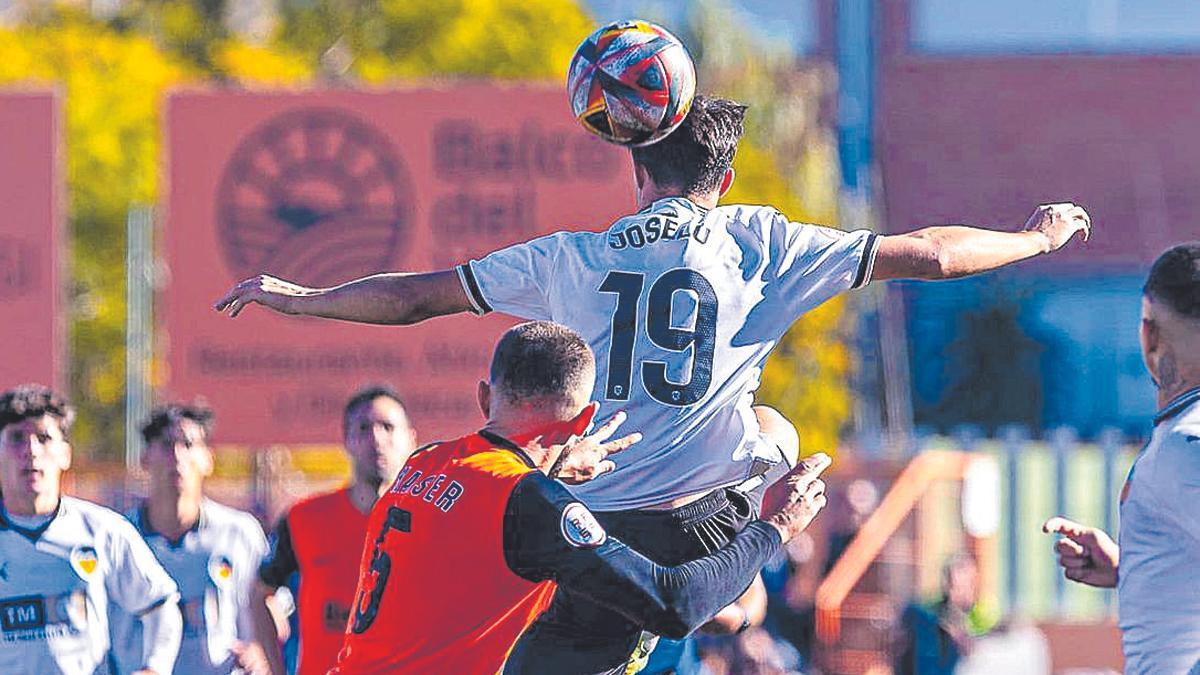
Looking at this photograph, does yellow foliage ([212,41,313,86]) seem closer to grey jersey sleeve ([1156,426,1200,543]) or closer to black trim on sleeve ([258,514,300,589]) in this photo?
black trim on sleeve ([258,514,300,589])

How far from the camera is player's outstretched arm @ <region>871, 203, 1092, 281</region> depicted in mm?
5738

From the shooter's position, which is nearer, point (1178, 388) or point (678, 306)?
point (1178, 388)

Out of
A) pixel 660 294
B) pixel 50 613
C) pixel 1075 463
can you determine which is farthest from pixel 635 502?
pixel 1075 463

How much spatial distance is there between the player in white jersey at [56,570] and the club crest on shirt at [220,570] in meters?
0.84

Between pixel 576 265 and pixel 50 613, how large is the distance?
3313 millimetres

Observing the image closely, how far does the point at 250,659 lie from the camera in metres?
8.21

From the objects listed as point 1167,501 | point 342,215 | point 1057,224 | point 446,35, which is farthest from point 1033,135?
point 1167,501

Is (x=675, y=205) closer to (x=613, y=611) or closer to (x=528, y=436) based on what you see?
(x=528, y=436)

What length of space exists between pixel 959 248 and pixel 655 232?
89 cm

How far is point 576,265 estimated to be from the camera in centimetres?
570

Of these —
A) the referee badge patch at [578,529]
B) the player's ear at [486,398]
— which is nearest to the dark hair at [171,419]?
the player's ear at [486,398]

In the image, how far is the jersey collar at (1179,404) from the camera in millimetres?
5055

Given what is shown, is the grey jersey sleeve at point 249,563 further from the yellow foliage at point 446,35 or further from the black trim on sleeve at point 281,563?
the yellow foliage at point 446,35

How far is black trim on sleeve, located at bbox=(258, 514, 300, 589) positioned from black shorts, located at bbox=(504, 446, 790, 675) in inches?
135
